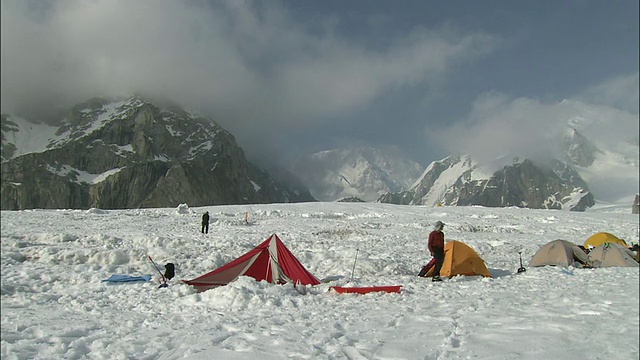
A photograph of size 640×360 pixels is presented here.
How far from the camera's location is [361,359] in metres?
5.73

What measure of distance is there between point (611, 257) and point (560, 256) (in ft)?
7.62

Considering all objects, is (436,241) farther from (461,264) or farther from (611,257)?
(611,257)

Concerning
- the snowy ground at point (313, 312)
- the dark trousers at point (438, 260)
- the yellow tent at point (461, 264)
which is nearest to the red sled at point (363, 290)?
the snowy ground at point (313, 312)

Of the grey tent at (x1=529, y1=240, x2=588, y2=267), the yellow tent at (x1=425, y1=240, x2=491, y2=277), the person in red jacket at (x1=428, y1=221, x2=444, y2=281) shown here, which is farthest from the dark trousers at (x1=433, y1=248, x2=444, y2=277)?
the grey tent at (x1=529, y1=240, x2=588, y2=267)

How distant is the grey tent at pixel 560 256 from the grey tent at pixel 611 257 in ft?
1.60

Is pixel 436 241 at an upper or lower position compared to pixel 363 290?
upper

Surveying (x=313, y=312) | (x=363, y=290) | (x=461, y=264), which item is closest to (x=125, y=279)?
(x=313, y=312)

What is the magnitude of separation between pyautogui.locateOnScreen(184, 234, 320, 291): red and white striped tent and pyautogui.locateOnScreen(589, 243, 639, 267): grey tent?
11804 millimetres

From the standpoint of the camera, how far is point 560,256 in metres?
15.5

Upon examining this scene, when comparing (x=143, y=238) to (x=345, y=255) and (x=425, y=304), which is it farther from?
(x=425, y=304)

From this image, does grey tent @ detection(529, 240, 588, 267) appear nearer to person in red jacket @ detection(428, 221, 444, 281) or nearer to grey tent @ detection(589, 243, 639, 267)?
grey tent @ detection(589, 243, 639, 267)

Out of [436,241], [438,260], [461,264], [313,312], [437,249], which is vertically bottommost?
[313,312]

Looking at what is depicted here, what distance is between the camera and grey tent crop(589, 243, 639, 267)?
15.6 metres

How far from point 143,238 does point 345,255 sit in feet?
35.4
